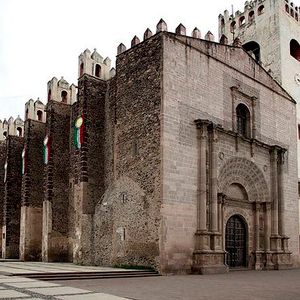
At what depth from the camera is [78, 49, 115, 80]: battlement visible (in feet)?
69.6

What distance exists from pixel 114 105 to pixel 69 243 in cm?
697

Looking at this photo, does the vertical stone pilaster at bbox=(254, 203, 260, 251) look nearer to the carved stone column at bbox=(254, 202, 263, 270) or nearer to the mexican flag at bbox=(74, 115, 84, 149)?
the carved stone column at bbox=(254, 202, 263, 270)

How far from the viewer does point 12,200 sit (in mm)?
26719

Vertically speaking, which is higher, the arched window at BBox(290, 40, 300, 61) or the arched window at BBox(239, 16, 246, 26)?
the arched window at BBox(239, 16, 246, 26)

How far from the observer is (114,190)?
18688 mm

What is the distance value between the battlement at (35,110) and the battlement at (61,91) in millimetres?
2249

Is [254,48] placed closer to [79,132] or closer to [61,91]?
[61,91]

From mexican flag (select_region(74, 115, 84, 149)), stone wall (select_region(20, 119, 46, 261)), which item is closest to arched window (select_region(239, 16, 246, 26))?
stone wall (select_region(20, 119, 46, 261))

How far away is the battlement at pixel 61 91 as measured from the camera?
24203 mm

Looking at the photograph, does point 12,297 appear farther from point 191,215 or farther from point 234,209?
point 234,209

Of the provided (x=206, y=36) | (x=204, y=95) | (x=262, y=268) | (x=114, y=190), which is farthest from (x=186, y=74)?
(x=262, y=268)

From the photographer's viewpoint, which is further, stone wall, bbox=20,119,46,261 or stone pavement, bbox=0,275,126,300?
stone wall, bbox=20,119,46,261

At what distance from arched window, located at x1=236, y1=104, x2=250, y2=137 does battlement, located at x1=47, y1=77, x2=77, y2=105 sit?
8713 millimetres

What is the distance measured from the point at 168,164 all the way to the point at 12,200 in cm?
1328
